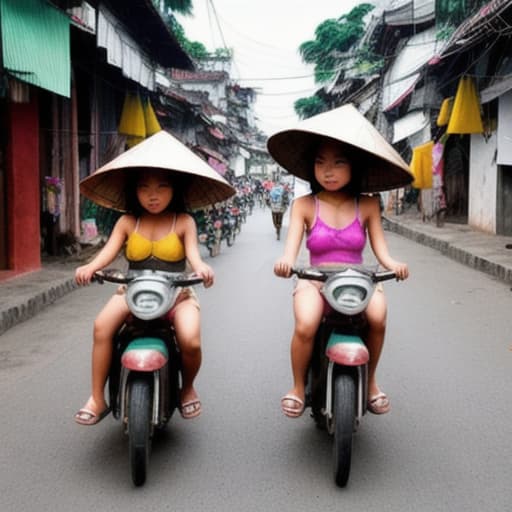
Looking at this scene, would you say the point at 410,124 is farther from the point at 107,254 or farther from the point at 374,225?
the point at 107,254

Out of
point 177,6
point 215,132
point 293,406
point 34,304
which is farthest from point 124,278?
point 215,132

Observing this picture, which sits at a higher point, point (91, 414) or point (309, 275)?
point (309, 275)

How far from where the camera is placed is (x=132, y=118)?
15180 mm

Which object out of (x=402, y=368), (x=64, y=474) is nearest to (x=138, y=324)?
(x=64, y=474)

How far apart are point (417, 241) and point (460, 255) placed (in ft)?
14.2

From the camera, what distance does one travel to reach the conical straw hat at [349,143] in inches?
136

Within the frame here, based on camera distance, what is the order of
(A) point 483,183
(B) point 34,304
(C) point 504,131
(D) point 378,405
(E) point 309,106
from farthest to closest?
1. (E) point 309,106
2. (A) point 483,183
3. (C) point 504,131
4. (B) point 34,304
5. (D) point 378,405

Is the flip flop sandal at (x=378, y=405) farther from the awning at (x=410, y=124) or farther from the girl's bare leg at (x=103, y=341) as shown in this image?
the awning at (x=410, y=124)

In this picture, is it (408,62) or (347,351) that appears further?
(408,62)

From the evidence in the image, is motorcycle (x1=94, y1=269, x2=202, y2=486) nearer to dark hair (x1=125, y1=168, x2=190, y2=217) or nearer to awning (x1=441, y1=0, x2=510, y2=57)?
dark hair (x1=125, y1=168, x2=190, y2=217)

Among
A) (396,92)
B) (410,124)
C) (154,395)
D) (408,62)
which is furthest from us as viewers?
(396,92)

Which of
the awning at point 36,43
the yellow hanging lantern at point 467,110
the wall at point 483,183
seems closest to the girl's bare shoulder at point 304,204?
the awning at point 36,43

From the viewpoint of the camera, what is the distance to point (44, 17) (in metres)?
8.45

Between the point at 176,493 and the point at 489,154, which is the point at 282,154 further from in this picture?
the point at 489,154
